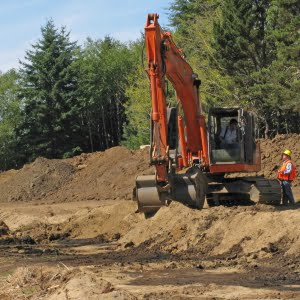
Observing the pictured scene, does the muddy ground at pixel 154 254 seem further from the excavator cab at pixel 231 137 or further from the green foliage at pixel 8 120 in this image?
the green foliage at pixel 8 120

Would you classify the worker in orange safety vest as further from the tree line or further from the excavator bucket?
the tree line

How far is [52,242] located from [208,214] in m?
4.68

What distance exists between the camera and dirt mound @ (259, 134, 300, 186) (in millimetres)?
26641

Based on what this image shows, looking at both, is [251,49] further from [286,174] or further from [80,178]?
[286,174]

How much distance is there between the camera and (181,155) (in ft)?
52.7

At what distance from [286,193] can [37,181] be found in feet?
56.9

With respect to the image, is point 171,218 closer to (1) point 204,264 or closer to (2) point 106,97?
(1) point 204,264

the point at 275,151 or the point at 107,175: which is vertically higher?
the point at 275,151

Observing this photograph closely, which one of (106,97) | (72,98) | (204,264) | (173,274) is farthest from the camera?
(106,97)

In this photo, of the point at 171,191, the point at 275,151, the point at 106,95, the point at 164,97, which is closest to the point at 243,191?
the point at 171,191

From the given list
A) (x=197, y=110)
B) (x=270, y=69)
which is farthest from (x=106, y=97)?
(x=197, y=110)

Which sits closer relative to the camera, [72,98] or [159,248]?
[159,248]

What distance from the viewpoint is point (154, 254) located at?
40.6 feet

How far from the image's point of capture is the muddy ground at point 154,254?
810 cm
